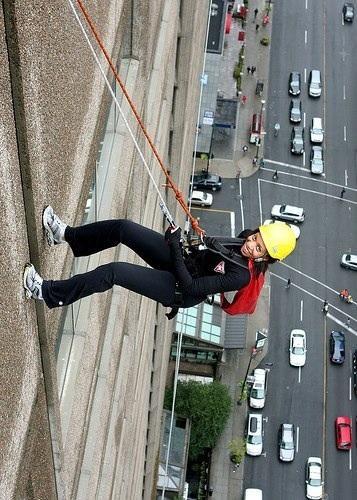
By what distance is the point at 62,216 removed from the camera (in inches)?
369

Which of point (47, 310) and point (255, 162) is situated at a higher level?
point (255, 162)

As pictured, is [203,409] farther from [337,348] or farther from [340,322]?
[340,322]

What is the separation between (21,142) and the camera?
703cm

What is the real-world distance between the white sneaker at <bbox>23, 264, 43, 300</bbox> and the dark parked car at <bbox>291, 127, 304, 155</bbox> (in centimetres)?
4997

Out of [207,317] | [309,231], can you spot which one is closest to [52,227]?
[207,317]

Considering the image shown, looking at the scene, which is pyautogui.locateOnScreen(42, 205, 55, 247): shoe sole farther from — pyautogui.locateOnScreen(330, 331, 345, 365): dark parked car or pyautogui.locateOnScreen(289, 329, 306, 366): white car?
pyautogui.locateOnScreen(330, 331, 345, 365): dark parked car

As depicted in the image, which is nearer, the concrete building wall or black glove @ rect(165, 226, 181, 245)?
the concrete building wall

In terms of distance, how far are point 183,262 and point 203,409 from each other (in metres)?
32.8

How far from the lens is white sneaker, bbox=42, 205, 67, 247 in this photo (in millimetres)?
8445

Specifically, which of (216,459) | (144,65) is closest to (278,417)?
(216,459)

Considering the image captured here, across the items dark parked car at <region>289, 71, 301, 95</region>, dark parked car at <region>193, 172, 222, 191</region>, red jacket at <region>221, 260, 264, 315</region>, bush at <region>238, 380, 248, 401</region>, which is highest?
dark parked car at <region>289, 71, 301, 95</region>

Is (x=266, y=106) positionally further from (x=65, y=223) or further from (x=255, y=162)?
(x=65, y=223)

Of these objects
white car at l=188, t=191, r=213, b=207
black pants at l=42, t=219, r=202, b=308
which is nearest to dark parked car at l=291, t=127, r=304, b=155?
white car at l=188, t=191, r=213, b=207

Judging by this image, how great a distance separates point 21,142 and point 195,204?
4642 cm
